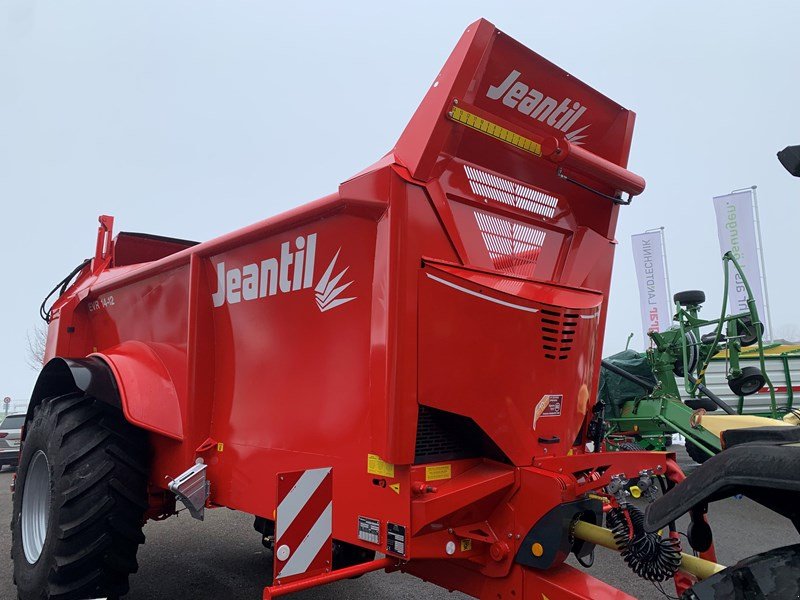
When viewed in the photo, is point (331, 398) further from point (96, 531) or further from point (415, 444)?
point (96, 531)

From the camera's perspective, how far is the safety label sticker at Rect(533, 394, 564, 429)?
8.45ft

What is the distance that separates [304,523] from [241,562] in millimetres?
3130

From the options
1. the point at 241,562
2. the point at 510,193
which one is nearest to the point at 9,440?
the point at 241,562

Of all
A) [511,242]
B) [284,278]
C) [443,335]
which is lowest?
[443,335]

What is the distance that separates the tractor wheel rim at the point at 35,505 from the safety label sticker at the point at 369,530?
252 cm

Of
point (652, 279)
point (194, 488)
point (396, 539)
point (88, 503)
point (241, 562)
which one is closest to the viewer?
point (396, 539)

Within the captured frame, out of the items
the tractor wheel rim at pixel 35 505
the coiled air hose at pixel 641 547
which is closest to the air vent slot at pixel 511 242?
the coiled air hose at pixel 641 547

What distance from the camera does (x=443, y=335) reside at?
7.56 feet

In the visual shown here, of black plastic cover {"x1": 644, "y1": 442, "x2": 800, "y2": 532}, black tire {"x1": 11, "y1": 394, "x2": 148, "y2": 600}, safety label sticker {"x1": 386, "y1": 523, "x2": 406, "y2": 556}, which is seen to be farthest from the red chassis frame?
black plastic cover {"x1": 644, "y1": 442, "x2": 800, "y2": 532}

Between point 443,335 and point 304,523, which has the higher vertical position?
point 443,335

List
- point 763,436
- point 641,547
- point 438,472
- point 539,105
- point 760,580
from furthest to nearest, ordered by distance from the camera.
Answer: point 539,105 < point 438,472 < point 641,547 < point 763,436 < point 760,580

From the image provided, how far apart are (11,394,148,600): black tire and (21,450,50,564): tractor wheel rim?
0.11 meters

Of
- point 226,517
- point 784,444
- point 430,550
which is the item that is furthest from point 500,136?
point 226,517

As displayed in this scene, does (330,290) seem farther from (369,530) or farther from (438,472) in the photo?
(369,530)
